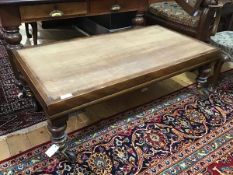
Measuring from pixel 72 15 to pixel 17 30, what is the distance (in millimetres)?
385

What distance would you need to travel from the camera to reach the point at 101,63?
1.28 metres

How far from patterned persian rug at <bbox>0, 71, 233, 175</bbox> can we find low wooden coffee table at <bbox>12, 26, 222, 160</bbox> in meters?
0.15

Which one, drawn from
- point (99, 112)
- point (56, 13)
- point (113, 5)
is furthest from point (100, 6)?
point (99, 112)

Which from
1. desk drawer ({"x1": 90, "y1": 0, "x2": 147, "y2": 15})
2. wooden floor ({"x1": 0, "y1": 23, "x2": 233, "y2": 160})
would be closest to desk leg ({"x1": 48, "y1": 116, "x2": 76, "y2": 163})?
wooden floor ({"x1": 0, "y1": 23, "x2": 233, "y2": 160})

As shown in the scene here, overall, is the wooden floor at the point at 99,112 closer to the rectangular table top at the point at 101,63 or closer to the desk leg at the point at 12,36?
the rectangular table top at the point at 101,63

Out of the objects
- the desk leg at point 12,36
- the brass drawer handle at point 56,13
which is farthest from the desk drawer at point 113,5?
the desk leg at point 12,36

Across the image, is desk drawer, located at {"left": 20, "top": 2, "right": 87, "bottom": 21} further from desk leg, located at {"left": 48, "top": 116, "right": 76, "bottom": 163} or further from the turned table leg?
the turned table leg

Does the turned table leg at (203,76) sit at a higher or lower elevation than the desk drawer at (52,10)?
lower

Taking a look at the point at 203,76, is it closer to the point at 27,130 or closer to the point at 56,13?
the point at 56,13

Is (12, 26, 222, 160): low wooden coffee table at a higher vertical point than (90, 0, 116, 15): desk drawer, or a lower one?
lower

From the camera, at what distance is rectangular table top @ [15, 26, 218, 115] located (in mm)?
1070

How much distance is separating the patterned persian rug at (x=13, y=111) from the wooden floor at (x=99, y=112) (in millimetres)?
91

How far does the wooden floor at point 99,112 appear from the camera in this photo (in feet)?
4.50

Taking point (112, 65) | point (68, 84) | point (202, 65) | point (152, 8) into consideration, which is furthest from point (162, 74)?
point (152, 8)
